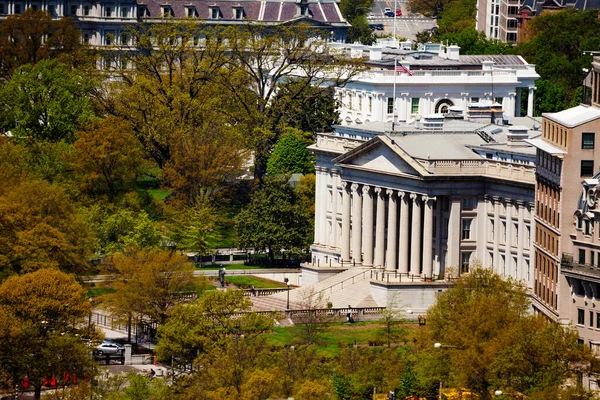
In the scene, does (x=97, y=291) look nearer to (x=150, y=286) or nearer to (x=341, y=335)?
(x=150, y=286)

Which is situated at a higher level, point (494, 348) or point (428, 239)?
point (428, 239)

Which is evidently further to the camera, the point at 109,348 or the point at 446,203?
the point at 446,203

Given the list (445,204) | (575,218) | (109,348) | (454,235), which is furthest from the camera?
(445,204)

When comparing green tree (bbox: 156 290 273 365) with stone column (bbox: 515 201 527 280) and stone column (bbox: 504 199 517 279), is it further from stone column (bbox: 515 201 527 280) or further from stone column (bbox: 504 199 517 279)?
stone column (bbox: 504 199 517 279)

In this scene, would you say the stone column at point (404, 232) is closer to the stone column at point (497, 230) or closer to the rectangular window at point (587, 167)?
the stone column at point (497, 230)

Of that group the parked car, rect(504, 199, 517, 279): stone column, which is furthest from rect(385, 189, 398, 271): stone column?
the parked car

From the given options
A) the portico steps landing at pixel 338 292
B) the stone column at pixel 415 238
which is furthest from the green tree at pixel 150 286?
the stone column at pixel 415 238

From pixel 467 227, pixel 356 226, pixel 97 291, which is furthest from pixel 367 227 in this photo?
pixel 97 291
